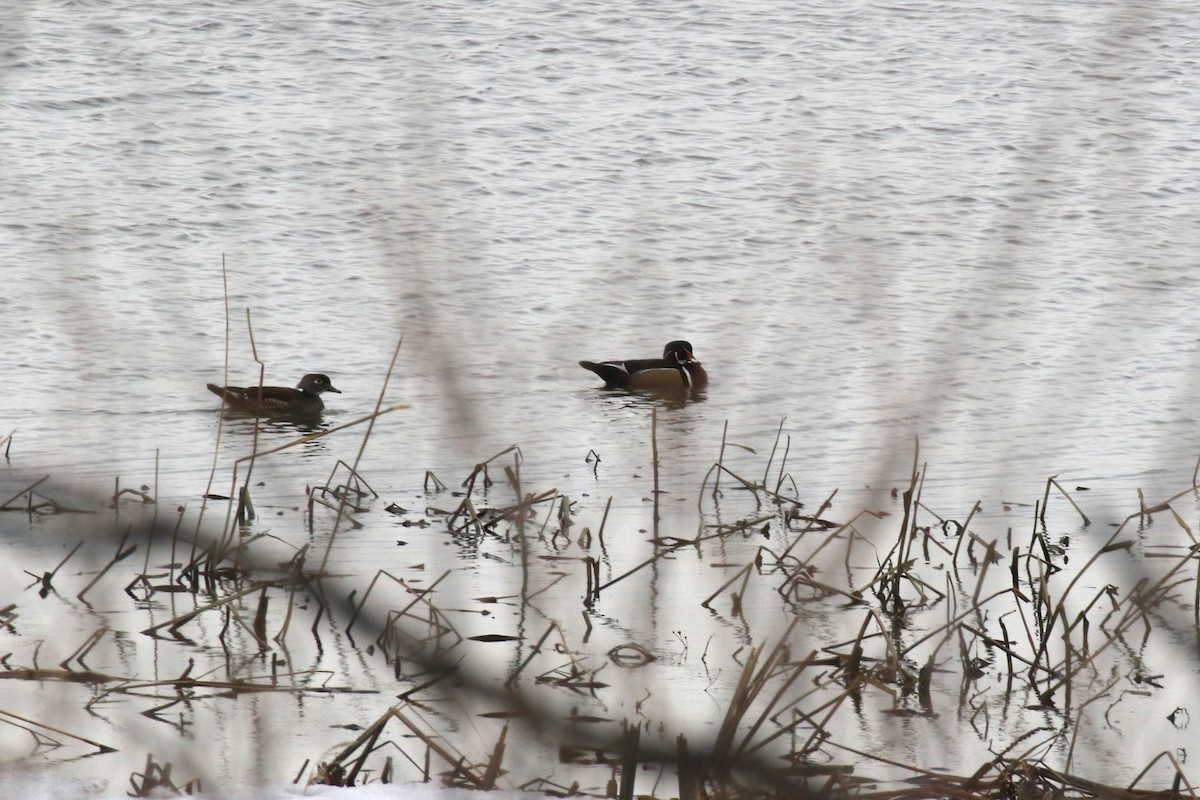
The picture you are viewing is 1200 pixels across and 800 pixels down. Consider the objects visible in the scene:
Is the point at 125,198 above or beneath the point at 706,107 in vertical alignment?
beneath

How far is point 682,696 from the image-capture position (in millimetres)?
4820

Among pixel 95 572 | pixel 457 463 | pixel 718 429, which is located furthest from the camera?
pixel 718 429

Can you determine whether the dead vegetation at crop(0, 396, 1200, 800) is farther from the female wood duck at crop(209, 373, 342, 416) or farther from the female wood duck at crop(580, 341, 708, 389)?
the female wood duck at crop(580, 341, 708, 389)

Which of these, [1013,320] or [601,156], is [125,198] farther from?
[1013,320]

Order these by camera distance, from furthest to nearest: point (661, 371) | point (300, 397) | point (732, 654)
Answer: point (661, 371)
point (300, 397)
point (732, 654)

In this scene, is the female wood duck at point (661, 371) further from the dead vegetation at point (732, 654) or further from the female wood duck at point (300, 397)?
the dead vegetation at point (732, 654)

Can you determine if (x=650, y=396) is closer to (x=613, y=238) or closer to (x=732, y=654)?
(x=613, y=238)

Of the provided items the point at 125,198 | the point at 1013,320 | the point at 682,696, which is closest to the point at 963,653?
A: the point at 682,696

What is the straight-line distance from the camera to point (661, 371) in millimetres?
11117

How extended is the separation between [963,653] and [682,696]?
0.85 metres

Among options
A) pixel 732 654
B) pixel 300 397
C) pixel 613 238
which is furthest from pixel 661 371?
pixel 732 654

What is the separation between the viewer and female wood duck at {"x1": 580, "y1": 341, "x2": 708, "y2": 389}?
1106 centimetres

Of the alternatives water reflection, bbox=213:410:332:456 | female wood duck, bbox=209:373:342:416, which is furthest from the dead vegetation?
female wood duck, bbox=209:373:342:416

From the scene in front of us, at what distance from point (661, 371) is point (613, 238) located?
293cm
